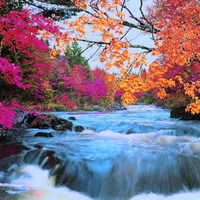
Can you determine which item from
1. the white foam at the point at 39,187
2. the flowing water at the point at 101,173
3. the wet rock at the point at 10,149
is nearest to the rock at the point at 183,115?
the flowing water at the point at 101,173

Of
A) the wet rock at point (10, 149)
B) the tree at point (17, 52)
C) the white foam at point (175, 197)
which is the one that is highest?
the tree at point (17, 52)

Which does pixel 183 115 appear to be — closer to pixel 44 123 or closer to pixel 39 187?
pixel 44 123

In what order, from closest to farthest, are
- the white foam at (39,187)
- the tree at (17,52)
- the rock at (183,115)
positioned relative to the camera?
the white foam at (39,187), the tree at (17,52), the rock at (183,115)

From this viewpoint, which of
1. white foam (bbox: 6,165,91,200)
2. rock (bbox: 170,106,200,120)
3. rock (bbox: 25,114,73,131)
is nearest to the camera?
white foam (bbox: 6,165,91,200)

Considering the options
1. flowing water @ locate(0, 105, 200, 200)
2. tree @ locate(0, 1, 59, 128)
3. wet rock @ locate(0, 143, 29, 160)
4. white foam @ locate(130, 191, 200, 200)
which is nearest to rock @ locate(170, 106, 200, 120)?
flowing water @ locate(0, 105, 200, 200)

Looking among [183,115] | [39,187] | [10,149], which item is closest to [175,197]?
[39,187]

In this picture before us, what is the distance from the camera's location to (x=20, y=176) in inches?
242

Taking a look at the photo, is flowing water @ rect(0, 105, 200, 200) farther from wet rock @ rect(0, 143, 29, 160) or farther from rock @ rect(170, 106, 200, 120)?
rock @ rect(170, 106, 200, 120)

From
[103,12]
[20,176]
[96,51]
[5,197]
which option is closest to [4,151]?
[20,176]

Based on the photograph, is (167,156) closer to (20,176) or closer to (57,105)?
(20,176)

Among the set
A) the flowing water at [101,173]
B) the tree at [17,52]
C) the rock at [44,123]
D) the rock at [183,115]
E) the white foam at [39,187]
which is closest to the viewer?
the white foam at [39,187]

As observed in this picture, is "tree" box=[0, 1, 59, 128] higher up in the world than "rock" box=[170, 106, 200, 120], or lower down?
higher up

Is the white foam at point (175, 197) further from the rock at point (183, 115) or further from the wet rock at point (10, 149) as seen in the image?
the rock at point (183, 115)

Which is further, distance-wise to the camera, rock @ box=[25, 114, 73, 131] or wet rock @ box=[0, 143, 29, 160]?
rock @ box=[25, 114, 73, 131]
